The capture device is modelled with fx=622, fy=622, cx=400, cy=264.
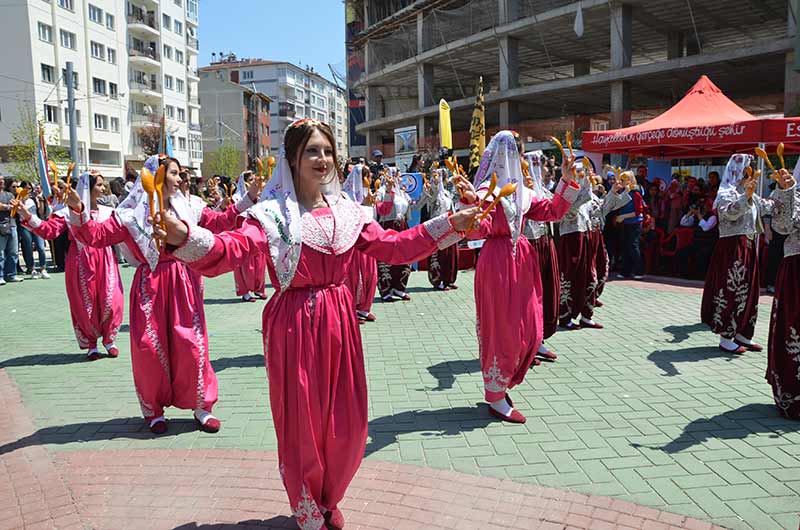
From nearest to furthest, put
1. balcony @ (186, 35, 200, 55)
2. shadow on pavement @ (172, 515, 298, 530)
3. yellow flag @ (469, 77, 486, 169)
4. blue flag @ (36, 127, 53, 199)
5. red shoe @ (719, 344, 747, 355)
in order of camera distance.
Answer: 1. shadow on pavement @ (172, 515, 298, 530)
2. red shoe @ (719, 344, 747, 355)
3. blue flag @ (36, 127, 53, 199)
4. yellow flag @ (469, 77, 486, 169)
5. balcony @ (186, 35, 200, 55)

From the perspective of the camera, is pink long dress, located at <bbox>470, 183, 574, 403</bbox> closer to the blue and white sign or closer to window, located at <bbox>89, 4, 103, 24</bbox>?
the blue and white sign

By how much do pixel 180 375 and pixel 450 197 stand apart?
7323 mm

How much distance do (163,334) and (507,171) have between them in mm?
2896

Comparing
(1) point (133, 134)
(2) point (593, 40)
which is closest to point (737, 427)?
(2) point (593, 40)

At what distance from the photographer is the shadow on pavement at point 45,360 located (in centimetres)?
675

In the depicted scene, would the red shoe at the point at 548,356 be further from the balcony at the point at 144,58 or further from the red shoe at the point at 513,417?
the balcony at the point at 144,58

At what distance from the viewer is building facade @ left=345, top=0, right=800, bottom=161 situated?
88.1 feet

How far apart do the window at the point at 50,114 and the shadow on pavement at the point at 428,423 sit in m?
41.1

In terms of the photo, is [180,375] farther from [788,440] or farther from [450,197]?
[450,197]

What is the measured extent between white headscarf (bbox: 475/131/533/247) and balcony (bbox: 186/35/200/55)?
196 feet

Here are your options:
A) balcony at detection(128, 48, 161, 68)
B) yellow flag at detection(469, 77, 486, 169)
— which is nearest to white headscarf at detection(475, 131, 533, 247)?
yellow flag at detection(469, 77, 486, 169)

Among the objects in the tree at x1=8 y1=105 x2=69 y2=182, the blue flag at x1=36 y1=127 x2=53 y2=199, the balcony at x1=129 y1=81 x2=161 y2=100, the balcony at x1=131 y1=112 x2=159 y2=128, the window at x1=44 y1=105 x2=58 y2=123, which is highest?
the balcony at x1=129 y1=81 x2=161 y2=100

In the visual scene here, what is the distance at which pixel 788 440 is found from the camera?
4.40m

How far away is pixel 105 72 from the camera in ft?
146
